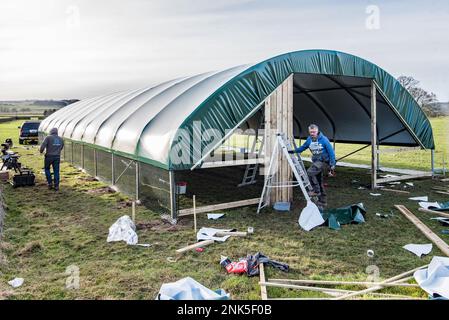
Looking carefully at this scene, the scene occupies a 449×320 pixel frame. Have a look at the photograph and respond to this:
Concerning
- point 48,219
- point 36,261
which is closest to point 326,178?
point 48,219

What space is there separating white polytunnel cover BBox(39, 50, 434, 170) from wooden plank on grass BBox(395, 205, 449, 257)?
360cm

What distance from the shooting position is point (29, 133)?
84.1 ft

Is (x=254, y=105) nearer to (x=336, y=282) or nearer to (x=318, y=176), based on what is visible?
(x=318, y=176)

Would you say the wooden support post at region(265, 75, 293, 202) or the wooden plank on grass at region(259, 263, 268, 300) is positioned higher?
the wooden support post at region(265, 75, 293, 202)

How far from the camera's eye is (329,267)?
190 inches

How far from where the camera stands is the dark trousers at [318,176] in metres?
7.63

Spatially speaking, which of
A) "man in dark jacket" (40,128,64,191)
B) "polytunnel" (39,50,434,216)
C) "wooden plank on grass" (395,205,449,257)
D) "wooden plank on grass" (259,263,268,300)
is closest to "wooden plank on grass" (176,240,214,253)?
"wooden plank on grass" (259,263,268,300)

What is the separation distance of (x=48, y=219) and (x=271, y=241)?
181 inches

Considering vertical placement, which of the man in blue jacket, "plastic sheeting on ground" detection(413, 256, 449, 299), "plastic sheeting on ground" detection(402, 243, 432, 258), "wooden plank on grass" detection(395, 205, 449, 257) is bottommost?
"plastic sheeting on ground" detection(402, 243, 432, 258)

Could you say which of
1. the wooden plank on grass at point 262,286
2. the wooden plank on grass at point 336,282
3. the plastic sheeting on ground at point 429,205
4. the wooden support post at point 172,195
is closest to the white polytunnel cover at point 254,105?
the wooden support post at point 172,195

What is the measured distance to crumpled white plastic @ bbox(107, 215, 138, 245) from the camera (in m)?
5.89

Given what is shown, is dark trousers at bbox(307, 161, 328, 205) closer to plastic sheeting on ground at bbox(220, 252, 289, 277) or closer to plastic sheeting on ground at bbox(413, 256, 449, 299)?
plastic sheeting on ground at bbox(220, 252, 289, 277)

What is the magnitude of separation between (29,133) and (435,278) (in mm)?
27270

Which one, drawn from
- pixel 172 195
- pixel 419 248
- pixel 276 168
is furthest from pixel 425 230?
pixel 172 195
